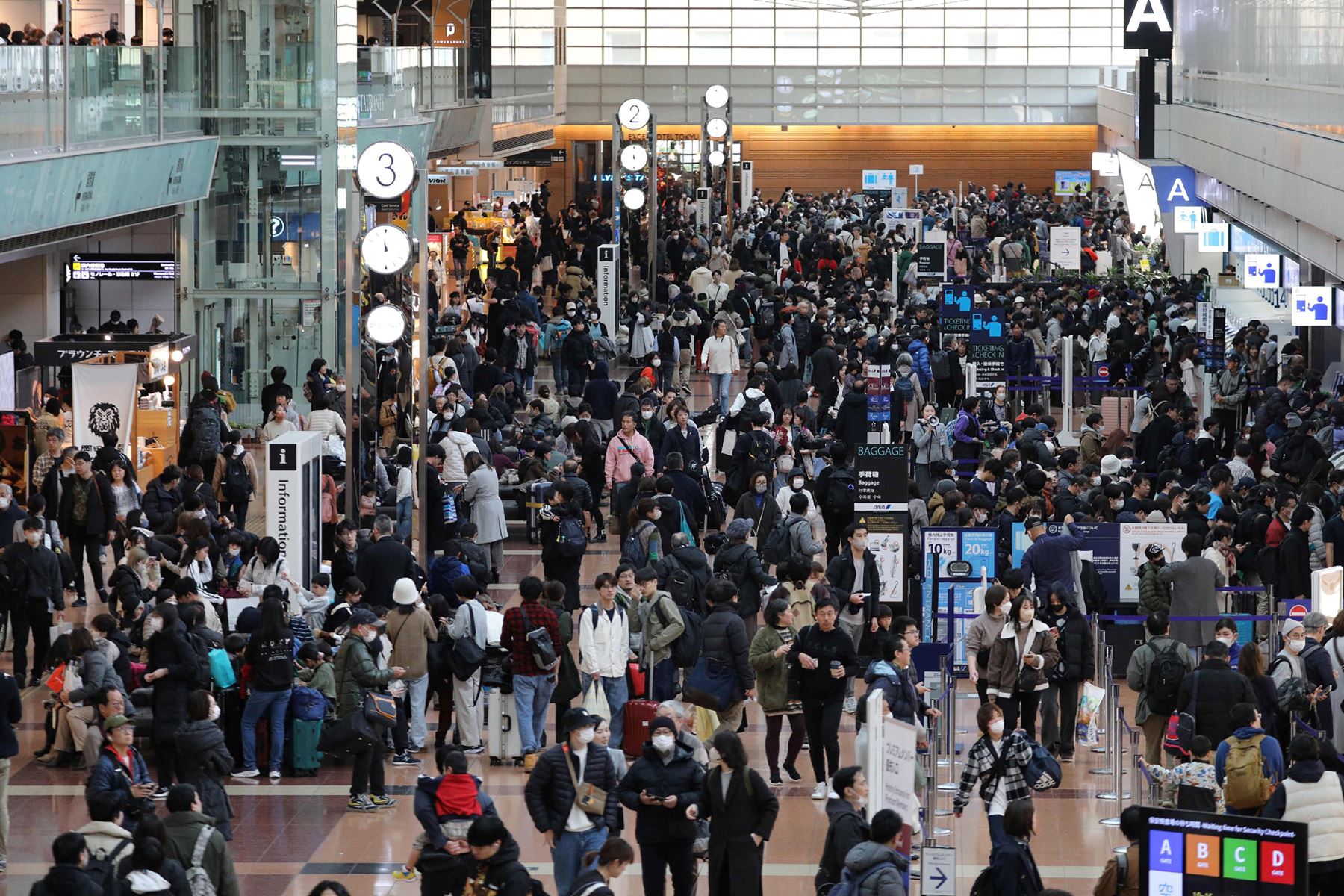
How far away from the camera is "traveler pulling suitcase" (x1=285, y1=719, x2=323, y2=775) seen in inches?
500

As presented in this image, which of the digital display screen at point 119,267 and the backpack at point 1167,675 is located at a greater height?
the digital display screen at point 119,267

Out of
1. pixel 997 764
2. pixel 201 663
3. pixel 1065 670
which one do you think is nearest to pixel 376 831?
pixel 201 663

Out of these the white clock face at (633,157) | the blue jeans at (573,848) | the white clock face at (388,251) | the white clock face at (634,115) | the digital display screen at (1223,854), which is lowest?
the blue jeans at (573,848)

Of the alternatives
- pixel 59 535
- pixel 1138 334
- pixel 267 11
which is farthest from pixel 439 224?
pixel 59 535

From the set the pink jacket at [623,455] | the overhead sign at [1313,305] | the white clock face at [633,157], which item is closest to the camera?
the pink jacket at [623,455]

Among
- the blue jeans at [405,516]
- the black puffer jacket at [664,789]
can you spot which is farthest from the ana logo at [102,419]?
the black puffer jacket at [664,789]

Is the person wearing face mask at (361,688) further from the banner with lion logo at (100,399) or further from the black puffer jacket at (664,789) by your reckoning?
the banner with lion logo at (100,399)

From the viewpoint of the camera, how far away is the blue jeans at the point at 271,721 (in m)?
12.5

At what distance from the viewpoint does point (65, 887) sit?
27.0 ft

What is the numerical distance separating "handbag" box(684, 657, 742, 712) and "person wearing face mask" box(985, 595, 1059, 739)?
1.76 m

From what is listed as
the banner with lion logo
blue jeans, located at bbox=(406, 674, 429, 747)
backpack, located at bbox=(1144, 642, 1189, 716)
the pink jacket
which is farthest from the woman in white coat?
backpack, located at bbox=(1144, 642, 1189, 716)

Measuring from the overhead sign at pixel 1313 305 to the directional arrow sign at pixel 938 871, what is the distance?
15.9m

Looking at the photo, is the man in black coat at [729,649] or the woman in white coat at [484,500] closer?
the man in black coat at [729,649]

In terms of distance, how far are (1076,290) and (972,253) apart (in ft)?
35.2
